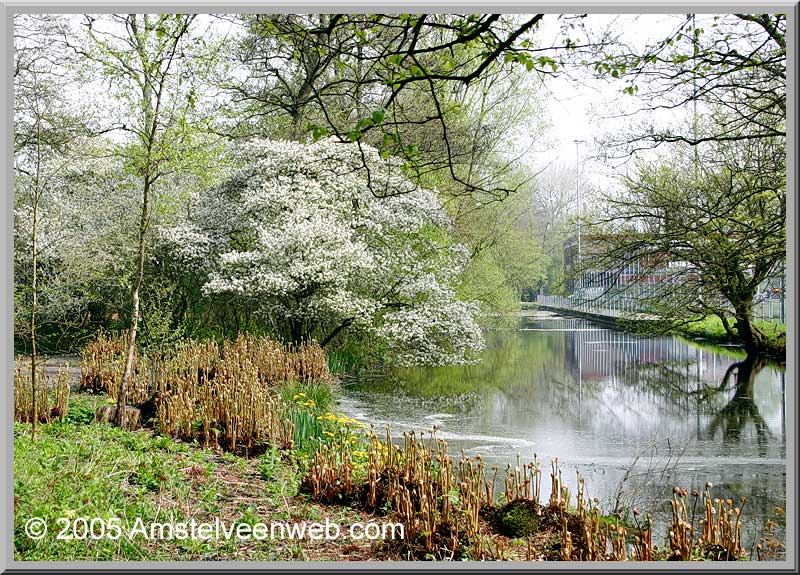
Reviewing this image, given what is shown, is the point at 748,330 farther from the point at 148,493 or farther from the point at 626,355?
the point at 148,493

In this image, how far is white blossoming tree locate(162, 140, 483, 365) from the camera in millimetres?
8266

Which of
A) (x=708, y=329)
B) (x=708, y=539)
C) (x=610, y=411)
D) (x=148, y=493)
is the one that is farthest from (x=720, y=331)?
(x=148, y=493)

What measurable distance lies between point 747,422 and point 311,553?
4313 mm

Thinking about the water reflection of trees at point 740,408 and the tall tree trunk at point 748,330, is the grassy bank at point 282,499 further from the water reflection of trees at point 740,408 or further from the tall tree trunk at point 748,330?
the tall tree trunk at point 748,330

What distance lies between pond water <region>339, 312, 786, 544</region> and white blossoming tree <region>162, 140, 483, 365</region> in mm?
650

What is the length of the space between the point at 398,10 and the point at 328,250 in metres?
4.91

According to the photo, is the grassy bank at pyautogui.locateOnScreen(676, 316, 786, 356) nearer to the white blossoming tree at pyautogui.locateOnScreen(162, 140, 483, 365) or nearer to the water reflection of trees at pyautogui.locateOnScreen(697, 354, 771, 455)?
the water reflection of trees at pyautogui.locateOnScreen(697, 354, 771, 455)

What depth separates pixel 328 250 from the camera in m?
8.49

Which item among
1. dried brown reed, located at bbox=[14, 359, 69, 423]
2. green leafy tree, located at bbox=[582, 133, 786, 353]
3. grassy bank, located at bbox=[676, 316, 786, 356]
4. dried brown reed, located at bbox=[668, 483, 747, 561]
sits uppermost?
green leafy tree, located at bbox=[582, 133, 786, 353]

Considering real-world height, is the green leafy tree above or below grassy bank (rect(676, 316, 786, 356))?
above

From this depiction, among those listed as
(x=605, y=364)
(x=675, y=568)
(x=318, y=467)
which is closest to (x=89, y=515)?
(x=318, y=467)

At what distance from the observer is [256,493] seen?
4121 mm

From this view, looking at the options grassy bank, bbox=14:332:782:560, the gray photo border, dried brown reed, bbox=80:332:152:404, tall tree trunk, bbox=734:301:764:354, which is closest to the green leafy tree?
tall tree trunk, bbox=734:301:764:354

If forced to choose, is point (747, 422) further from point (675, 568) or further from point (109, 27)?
point (109, 27)
